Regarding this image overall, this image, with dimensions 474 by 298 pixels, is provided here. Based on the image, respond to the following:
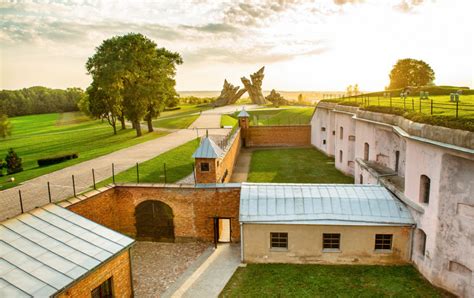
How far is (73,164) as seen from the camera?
2511cm

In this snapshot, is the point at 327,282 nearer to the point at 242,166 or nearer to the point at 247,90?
the point at 242,166

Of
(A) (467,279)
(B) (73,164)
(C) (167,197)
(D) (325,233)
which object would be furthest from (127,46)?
(A) (467,279)

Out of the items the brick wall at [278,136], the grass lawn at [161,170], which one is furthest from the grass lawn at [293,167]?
the grass lawn at [161,170]

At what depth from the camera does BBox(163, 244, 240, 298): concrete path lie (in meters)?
13.6

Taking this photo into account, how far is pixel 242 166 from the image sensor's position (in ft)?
108

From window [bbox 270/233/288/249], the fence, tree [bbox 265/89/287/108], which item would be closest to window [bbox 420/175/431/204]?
the fence

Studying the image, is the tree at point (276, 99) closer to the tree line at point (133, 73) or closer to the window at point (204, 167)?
the tree line at point (133, 73)

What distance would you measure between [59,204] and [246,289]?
938 centimetres

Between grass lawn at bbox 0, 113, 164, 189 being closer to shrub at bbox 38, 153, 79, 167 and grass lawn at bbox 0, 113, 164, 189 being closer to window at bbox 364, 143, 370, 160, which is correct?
shrub at bbox 38, 153, 79, 167

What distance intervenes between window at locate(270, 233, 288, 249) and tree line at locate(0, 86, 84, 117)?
295 feet

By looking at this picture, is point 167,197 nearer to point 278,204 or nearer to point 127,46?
point 278,204

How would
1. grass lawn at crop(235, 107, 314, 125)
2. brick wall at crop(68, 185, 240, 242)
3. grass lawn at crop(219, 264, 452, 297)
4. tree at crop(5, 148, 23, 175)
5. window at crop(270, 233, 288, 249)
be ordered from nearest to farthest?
grass lawn at crop(219, 264, 452, 297) → window at crop(270, 233, 288, 249) → brick wall at crop(68, 185, 240, 242) → tree at crop(5, 148, 23, 175) → grass lawn at crop(235, 107, 314, 125)

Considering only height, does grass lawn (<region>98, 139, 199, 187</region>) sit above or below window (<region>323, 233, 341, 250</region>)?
above

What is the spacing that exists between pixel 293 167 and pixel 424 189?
58.6 feet
